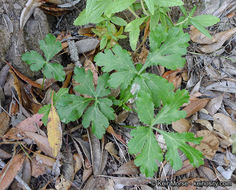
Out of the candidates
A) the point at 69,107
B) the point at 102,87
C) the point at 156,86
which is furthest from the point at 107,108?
the point at 156,86

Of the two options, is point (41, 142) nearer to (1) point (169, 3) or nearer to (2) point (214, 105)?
(1) point (169, 3)

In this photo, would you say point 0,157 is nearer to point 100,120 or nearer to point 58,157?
point 58,157

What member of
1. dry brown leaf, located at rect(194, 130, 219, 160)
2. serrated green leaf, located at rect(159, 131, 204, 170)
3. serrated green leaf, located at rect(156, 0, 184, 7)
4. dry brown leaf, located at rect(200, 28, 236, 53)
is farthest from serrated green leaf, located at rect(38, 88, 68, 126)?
dry brown leaf, located at rect(200, 28, 236, 53)

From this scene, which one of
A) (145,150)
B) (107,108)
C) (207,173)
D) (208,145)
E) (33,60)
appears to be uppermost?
(33,60)

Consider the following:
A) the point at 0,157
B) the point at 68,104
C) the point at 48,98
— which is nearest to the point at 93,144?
the point at 68,104

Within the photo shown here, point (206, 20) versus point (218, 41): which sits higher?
point (206, 20)

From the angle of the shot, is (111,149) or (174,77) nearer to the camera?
(111,149)

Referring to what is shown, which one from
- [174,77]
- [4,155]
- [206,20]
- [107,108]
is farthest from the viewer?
[174,77]

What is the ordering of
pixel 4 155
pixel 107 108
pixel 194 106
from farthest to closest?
pixel 194 106 → pixel 107 108 → pixel 4 155

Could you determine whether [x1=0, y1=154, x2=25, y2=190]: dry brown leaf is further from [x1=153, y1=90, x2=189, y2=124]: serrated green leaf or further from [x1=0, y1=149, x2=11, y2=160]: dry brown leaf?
[x1=153, y1=90, x2=189, y2=124]: serrated green leaf
